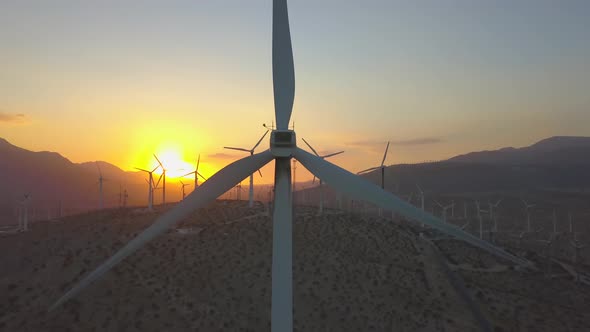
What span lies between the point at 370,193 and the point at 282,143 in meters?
5.07

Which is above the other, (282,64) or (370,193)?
(282,64)

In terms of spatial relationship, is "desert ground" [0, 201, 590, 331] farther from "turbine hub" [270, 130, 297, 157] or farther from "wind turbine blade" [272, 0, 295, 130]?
"turbine hub" [270, 130, 297, 157]

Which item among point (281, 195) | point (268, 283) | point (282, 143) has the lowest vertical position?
point (268, 283)

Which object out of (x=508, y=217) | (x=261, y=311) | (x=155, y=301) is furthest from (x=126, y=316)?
(x=508, y=217)

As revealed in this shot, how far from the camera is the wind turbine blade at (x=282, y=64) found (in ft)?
71.9

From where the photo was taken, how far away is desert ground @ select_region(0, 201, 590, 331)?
48969 millimetres

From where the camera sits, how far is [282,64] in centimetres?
2269

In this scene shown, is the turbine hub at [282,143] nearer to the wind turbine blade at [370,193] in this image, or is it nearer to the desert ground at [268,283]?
the wind turbine blade at [370,193]

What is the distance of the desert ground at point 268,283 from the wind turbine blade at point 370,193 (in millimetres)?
34804

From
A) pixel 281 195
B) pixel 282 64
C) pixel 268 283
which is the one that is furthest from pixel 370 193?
pixel 268 283

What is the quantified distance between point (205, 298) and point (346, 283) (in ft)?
69.1

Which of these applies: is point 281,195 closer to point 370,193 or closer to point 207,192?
point 207,192

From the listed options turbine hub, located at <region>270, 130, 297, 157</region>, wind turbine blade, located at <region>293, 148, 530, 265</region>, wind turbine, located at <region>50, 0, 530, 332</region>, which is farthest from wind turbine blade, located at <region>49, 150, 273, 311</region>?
wind turbine blade, located at <region>293, 148, 530, 265</region>

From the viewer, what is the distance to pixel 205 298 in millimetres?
52375
